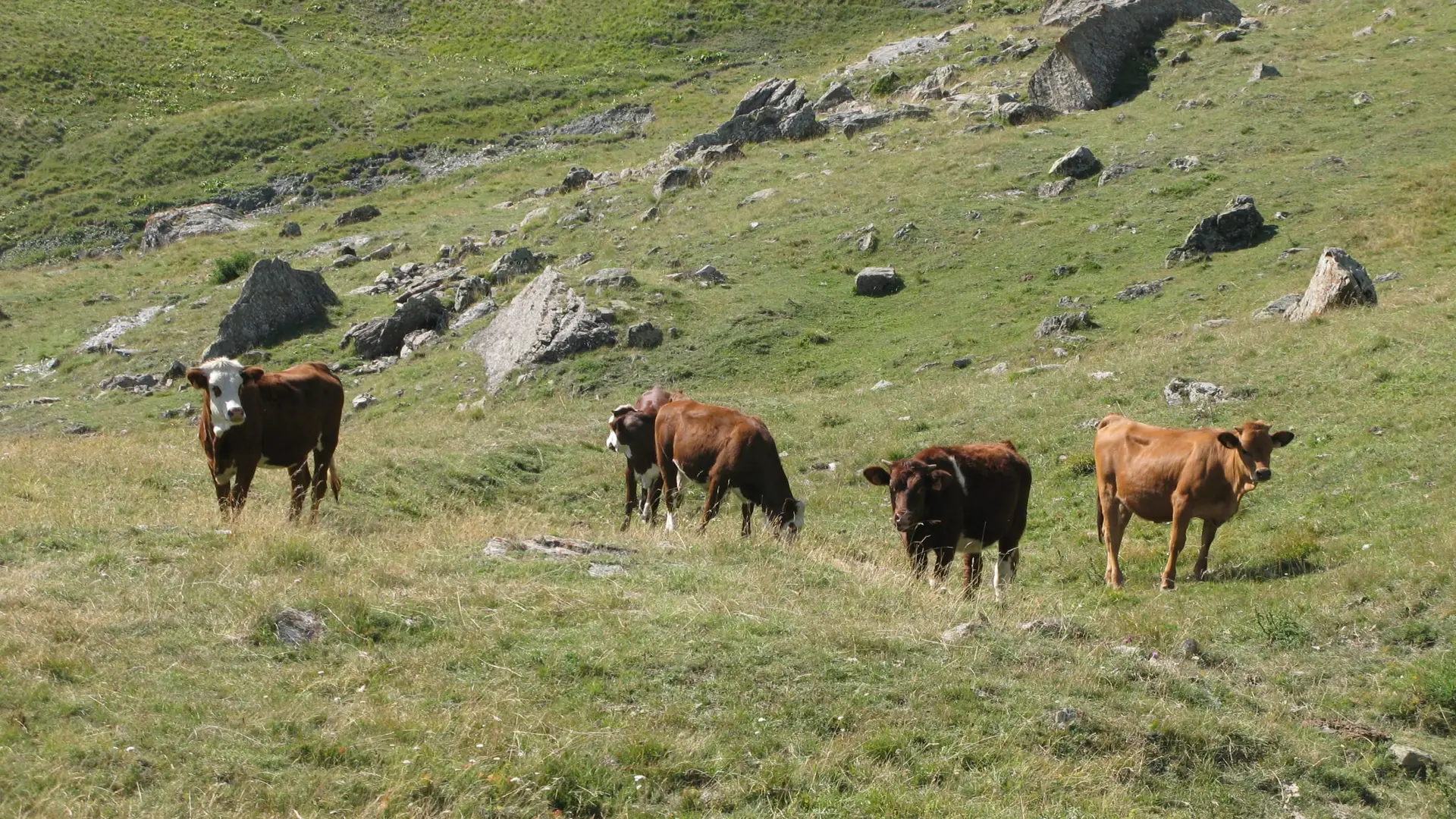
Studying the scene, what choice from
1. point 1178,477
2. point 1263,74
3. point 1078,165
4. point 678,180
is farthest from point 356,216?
point 1178,477

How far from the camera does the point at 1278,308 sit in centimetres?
2570

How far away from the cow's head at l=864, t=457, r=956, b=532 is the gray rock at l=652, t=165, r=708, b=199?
3395 cm

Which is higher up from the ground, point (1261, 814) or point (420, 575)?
point (420, 575)

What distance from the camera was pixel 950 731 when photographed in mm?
8766

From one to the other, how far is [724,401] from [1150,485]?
43.3 ft

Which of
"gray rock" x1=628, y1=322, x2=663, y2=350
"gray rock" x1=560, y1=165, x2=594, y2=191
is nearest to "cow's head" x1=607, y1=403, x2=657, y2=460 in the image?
"gray rock" x1=628, y1=322, x2=663, y2=350

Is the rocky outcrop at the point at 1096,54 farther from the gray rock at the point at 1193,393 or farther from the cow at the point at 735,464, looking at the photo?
the cow at the point at 735,464

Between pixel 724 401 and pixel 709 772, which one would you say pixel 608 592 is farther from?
pixel 724 401

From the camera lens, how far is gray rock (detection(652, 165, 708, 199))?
4619 centimetres

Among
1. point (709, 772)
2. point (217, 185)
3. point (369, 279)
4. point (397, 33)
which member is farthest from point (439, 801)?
point (397, 33)

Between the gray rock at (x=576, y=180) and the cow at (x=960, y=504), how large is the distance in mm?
41939

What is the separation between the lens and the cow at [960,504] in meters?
13.3

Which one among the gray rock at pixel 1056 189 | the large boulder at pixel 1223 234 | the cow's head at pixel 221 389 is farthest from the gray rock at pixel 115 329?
the large boulder at pixel 1223 234

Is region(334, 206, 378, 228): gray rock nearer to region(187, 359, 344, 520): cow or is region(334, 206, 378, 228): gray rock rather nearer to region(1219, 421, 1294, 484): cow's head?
region(187, 359, 344, 520): cow
